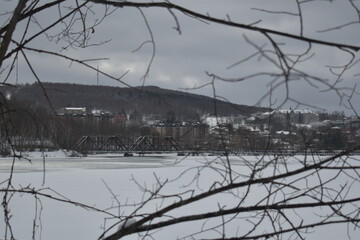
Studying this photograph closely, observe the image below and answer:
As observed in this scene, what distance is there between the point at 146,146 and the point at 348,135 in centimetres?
9813

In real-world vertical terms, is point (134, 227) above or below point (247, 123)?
below

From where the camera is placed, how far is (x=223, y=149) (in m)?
1.43

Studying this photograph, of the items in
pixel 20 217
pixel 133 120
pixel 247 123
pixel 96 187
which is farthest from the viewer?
pixel 133 120

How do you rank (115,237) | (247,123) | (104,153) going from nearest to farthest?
(115,237), (247,123), (104,153)

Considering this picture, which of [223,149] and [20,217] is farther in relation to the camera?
[20,217]

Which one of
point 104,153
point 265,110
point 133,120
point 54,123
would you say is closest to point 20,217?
point 54,123

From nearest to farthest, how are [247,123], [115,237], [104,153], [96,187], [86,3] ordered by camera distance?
[115,237] → [247,123] → [86,3] → [96,187] → [104,153]

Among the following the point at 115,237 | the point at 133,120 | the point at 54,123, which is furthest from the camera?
the point at 133,120

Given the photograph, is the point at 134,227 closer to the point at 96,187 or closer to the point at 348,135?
the point at 348,135

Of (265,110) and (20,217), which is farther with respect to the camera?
(20,217)

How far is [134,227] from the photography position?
1404 millimetres

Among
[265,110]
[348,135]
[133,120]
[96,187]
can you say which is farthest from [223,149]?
[133,120]

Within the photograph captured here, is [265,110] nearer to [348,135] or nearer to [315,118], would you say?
[315,118]

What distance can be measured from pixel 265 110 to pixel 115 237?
552mm
